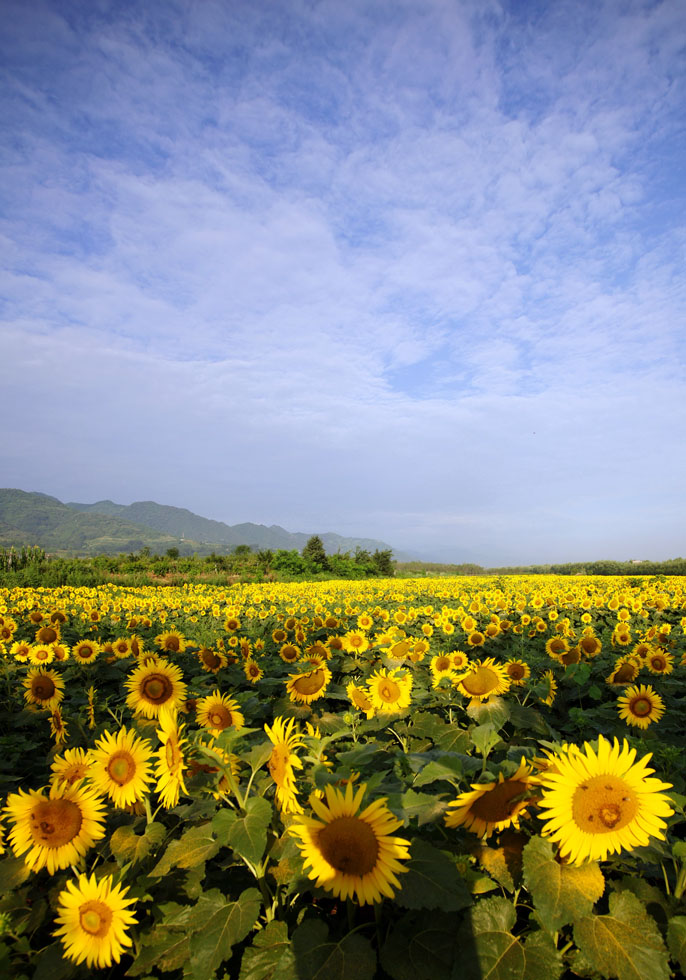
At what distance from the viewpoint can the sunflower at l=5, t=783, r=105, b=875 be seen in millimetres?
1591

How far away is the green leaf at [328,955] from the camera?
1.19 meters

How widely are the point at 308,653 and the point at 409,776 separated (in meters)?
1.99

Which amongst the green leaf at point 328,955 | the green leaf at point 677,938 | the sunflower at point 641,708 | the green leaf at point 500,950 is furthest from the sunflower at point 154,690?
the sunflower at point 641,708

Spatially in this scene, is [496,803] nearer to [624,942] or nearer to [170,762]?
[624,942]

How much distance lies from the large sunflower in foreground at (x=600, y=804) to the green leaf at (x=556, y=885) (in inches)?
1.3

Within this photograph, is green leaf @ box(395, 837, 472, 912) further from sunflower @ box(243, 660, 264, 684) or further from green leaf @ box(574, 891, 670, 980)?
sunflower @ box(243, 660, 264, 684)

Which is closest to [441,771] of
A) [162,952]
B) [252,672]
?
[162,952]

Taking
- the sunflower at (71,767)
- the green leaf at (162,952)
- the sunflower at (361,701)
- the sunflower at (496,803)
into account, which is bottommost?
the green leaf at (162,952)

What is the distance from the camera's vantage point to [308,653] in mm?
3834

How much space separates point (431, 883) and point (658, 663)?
377 centimetres

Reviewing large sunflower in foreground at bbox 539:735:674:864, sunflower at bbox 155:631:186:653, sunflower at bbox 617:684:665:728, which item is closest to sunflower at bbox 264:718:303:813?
large sunflower in foreground at bbox 539:735:674:864

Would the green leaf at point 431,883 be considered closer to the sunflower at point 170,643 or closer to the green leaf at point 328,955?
the green leaf at point 328,955

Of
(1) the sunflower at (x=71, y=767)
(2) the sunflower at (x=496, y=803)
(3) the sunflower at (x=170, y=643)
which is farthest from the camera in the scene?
(3) the sunflower at (x=170, y=643)

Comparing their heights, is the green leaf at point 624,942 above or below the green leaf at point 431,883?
below
